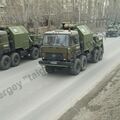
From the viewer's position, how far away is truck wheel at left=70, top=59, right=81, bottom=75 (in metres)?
14.3

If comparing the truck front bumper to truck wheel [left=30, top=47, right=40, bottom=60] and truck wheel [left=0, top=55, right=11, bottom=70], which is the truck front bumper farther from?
truck wheel [left=30, top=47, right=40, bottom=60]

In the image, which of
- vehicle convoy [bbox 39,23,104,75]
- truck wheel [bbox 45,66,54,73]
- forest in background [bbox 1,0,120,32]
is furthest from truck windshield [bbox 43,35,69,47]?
forest in background [bbox 1,0,120,32]

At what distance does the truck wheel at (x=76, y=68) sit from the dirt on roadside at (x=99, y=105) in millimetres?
2241

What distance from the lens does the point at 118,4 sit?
69.7 metres

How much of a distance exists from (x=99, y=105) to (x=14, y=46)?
8899 mm

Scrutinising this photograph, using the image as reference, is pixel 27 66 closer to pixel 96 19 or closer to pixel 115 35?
pixel 115 35

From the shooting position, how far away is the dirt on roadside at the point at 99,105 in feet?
28.3

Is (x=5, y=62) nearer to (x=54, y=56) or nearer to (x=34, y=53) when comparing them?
(x=34, y=53)

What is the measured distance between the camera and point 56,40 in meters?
14.2

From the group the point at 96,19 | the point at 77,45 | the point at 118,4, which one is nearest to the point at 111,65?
the point at 77,45

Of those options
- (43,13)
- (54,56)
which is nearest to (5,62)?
(54,56)

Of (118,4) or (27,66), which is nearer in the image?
(27,66)

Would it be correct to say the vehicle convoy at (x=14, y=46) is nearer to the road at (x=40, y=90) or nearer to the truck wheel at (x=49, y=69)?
the road at (x=40, y=90)

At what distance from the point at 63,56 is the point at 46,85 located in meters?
1.98
